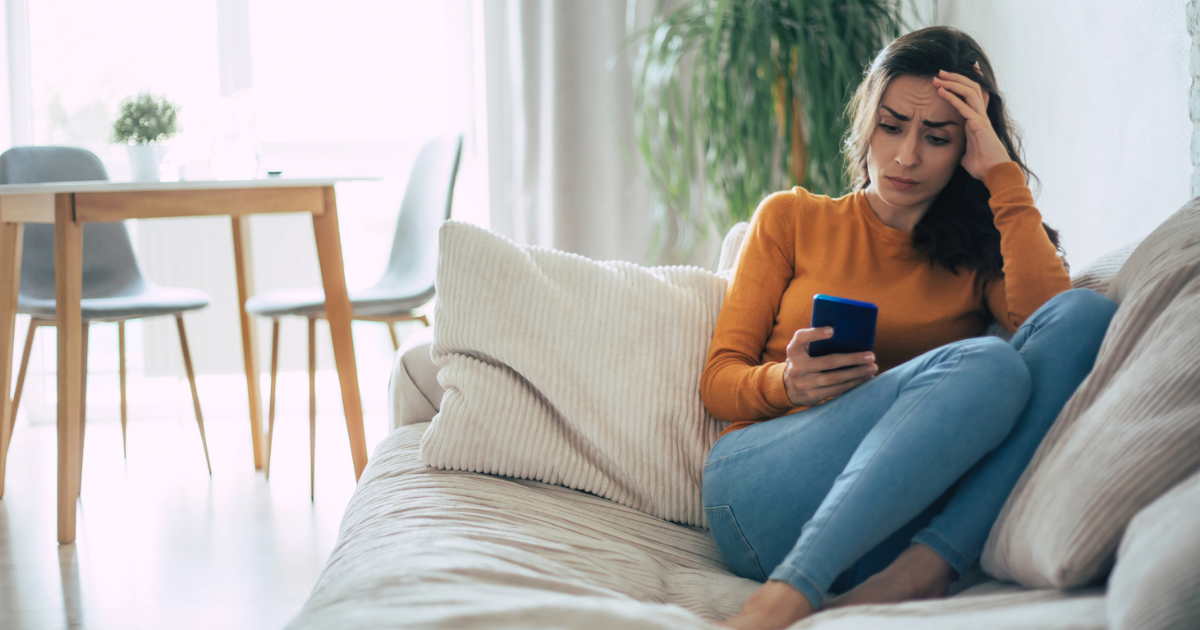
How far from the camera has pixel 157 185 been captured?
2006 mm

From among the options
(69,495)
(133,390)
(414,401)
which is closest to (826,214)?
(414,401)

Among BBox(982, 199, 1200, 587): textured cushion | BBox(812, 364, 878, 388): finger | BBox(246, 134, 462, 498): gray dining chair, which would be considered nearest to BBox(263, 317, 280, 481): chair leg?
BBox(246, 134, 462, 498): gray dining chair

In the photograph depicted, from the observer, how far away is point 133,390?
3.57 metres

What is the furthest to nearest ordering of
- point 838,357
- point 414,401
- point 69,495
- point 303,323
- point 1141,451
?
1. point 303,323
2. point 69,495
3. point 414,401
4. point 838,357
5. point 1141,451

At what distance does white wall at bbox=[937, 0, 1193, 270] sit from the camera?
52.3 inches

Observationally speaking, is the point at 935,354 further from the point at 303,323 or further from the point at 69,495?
the point at 303,323

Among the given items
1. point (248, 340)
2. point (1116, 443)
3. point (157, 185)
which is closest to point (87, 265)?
point (248, 340)

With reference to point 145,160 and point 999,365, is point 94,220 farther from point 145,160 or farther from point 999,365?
point 999,365

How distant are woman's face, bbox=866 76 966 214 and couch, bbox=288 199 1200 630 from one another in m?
0.26

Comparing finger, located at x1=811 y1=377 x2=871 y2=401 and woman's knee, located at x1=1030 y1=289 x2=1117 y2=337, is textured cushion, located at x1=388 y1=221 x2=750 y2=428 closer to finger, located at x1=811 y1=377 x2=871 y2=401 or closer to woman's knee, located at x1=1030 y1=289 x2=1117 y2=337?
finger, located at x1=811 y1=377 x2=871 y2=401

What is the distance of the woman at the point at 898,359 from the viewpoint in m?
0.89

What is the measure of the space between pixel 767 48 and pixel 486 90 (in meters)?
1.39

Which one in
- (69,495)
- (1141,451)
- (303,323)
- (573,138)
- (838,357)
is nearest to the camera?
(1141,451)

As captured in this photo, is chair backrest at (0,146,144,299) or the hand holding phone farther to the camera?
chair backrest at (0,146,144,299)
